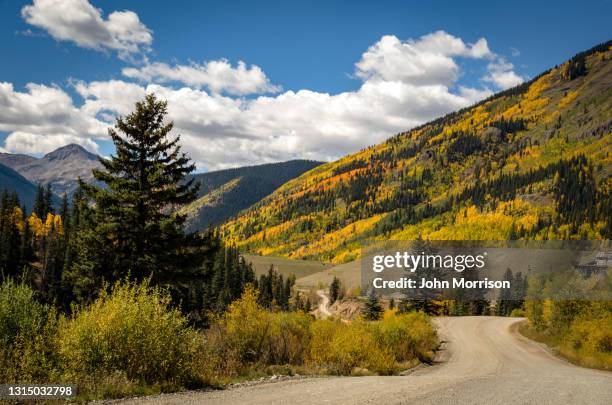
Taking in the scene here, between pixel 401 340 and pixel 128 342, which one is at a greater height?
pixel 128 342

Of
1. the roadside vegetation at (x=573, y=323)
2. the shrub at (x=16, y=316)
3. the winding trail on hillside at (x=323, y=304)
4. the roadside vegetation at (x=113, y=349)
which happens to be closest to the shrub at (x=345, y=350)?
the roadside vegetation at (x=113, y=349)

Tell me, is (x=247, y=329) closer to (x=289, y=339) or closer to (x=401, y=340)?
(x=289, y=339)

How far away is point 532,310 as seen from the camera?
56.0 metres

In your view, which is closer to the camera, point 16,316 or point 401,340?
point 16,316

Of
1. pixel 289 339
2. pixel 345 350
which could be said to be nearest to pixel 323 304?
pixel 345 350

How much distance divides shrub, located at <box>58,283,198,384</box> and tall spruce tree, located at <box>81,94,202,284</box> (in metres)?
10.3

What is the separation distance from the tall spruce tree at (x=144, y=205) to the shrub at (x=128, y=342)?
406 inches

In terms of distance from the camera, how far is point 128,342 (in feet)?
43.6

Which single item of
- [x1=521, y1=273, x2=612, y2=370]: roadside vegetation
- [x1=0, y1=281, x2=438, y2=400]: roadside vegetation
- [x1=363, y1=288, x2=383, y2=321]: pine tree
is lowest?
[x1=363, y1=288, x2=383, y2=321]: pine tree

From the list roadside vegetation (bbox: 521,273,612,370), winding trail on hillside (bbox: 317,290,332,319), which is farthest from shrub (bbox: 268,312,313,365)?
winding trail on hillside (bbox: 317,290,332,319)

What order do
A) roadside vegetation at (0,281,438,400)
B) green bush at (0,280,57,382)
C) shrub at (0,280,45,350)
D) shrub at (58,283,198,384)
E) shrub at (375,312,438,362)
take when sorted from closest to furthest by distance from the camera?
green bush at (0,280,57,382)
roadside vegetation at (0,281,438,400)
shrub at (58,283,198,384)
shrub at (0,280,45,350)
shrub at (375,312,438,362)

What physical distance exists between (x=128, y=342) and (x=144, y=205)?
1278 cm

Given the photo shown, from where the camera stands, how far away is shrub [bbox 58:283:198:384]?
12.7 metres

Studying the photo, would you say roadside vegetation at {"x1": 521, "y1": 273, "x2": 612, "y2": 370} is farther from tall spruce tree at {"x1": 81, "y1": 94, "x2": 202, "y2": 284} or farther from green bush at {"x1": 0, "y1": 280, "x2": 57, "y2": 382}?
green bush at {"x1": 0, "y1": 280, "x2": 57, "y2": 382}
